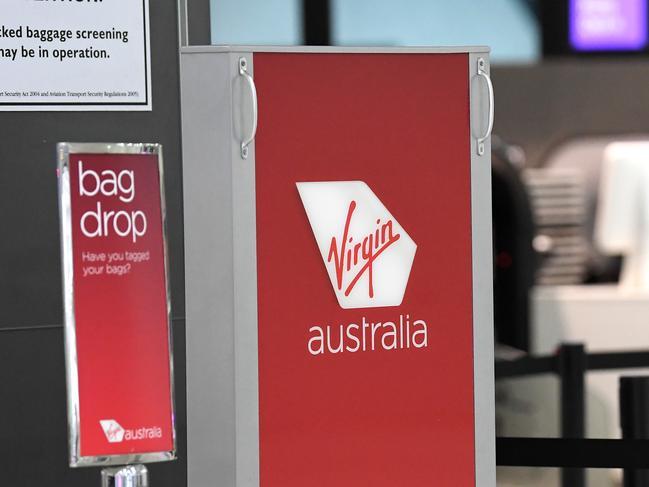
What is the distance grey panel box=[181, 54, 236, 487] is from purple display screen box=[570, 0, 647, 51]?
560 centimetres

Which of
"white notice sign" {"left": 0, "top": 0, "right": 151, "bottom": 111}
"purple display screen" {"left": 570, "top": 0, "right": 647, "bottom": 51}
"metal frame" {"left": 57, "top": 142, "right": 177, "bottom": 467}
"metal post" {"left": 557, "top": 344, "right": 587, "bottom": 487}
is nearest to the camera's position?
"metal frame" {"left": 57, "top": 142, "right": 177, "bottom": 467}

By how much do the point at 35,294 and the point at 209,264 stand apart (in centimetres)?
84

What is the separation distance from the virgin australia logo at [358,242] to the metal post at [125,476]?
363 mm

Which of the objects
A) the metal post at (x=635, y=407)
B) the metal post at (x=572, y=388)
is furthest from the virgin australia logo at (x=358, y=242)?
the metal post at (x=572, y=388)

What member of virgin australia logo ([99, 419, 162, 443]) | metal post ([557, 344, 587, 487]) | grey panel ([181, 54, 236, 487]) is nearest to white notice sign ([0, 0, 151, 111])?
grey panel ([181, 54, 236, 487])

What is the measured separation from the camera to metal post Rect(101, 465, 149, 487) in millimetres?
1658

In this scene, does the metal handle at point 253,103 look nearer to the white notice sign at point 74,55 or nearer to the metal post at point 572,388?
the white notice sign at point 74,55

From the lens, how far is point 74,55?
96.5 inches

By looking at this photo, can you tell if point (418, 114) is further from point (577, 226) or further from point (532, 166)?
point (532, 166)

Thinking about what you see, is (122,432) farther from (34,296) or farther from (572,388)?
(572,388)

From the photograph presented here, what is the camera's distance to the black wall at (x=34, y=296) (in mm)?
2441

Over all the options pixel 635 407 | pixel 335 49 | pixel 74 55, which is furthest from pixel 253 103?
pixel 635 407

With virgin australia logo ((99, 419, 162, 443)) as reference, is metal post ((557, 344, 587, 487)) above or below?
below

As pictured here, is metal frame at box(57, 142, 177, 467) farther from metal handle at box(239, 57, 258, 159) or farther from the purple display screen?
the purple display screen
